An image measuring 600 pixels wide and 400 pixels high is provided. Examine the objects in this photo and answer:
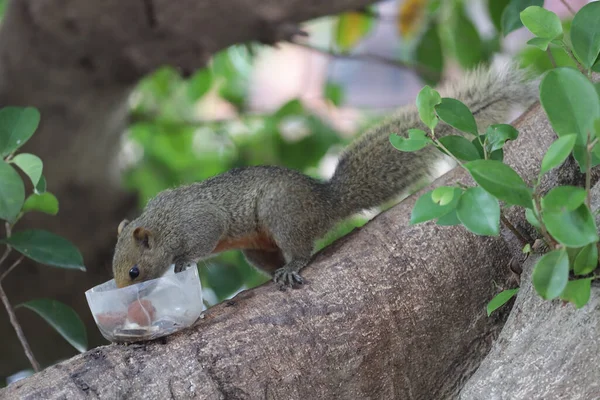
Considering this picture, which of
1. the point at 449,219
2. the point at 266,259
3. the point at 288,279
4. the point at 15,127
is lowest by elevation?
the point at 266,259

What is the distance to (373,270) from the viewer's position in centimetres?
107

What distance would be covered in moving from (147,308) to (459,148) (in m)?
0.50

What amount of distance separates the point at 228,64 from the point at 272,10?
92cm

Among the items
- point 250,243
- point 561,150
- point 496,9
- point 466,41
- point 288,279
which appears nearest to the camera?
point 561,150

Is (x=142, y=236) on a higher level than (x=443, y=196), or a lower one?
lower

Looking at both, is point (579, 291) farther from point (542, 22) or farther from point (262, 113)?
point (262, 113)

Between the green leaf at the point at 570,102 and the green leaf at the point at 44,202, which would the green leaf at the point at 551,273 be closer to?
the green leaf at the point at 570,102

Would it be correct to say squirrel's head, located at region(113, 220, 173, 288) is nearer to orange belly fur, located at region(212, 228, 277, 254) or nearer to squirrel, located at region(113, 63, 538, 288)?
squirrel, located at region(113, 63, 538, 288)

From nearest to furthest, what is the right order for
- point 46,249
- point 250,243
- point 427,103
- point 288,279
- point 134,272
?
1. point 427,103
2. point 288,279
3. point 46,249
4. point 134,272
5. point 250,243

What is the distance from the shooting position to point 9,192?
1036 millimetres

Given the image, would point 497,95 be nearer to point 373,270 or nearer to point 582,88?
Result: point 373,270

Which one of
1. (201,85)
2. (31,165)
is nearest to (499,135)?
(31,165)

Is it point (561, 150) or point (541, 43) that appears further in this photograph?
point (541, 43)

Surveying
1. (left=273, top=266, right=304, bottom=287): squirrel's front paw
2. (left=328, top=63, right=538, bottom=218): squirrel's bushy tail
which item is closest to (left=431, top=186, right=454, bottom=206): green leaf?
(left=273, top=266, right=304, bottom=287): squirrel's front paw
